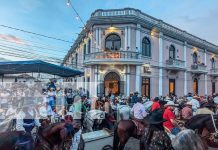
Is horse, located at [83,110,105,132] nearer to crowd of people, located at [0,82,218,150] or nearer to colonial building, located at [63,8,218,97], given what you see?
crowd of people, located at [0,82,218,150]

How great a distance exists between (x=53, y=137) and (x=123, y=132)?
2780 millimetres

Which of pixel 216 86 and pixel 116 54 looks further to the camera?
pixel 216 86

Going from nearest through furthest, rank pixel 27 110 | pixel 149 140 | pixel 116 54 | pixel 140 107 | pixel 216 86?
pixel 149 140
pixel 27 110
pixel 140 107
pixel 116 54
pixel 216 86

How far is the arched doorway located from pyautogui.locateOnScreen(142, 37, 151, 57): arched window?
4.00 m

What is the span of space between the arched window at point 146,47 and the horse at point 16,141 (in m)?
19.5

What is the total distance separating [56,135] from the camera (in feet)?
20.3

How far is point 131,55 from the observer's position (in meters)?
22.4

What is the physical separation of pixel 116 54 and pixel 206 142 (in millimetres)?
16241

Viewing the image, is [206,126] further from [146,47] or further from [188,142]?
[146,47]

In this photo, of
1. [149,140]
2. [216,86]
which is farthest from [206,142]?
[216,86]

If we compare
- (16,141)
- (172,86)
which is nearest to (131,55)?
(172,86)

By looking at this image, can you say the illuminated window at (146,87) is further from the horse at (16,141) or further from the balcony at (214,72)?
the horse at (16,141)

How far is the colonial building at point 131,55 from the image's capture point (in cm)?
2248

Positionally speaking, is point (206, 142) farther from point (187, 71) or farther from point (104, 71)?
point (187, 71)
